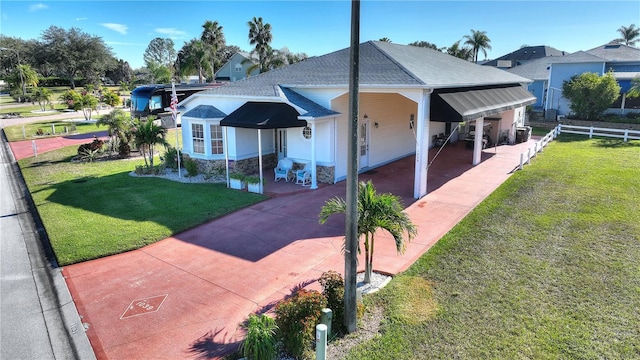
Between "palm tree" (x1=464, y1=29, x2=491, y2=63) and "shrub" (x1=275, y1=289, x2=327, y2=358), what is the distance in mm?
69514

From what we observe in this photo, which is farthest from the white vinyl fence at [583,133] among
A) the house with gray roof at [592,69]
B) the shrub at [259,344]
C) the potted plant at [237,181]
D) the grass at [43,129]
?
the grass at [43,129]

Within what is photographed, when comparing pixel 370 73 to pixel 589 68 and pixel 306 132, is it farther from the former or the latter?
pixel 589 68

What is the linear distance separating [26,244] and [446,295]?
11096 mm

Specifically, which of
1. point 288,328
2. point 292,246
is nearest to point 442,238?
point 292,246

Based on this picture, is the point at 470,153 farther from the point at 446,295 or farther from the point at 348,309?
the point at 348,309

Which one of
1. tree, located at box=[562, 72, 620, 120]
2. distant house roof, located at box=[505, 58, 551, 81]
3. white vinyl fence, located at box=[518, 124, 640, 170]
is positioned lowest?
white vinyl fence, located at box=[518, 124, 640, 170]

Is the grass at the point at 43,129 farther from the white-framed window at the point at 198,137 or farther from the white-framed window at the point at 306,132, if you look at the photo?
the white-framed window at the point at 306,132

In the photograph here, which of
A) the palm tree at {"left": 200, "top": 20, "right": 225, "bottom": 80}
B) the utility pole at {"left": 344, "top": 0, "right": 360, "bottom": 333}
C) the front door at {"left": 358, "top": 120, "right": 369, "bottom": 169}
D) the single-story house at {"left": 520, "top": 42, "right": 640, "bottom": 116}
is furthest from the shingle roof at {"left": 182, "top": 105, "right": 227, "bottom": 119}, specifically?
the palm tree at {"left": 200, "top": 20, "right": 225, "bottom": 80}

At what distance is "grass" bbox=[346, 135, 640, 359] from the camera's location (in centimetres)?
642

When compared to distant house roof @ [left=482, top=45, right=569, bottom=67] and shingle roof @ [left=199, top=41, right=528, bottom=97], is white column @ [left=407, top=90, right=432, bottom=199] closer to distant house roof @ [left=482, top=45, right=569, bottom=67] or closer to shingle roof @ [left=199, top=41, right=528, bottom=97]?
shingle roof @ [left=199, top=41, right=528, bottom=97]

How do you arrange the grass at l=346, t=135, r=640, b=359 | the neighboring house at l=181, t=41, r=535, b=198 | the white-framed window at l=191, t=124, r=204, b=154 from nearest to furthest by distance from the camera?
the grass at l=346, t=135, r=640, b=359
the neighboring house at l=181, t=41, r=535, b=198
the white-framed window at l=191, t=124, r=204, b=154

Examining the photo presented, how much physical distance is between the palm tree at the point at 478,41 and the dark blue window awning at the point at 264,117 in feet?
196

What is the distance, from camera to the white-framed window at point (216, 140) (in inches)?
727

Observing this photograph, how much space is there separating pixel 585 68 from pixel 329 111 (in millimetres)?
30224
